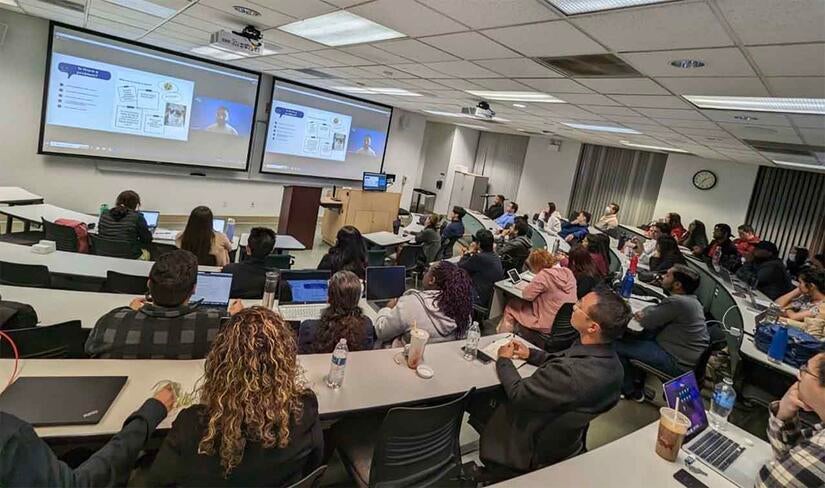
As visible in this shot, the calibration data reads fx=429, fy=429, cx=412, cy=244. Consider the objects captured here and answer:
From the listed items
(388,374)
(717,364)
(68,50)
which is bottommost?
(717,364)

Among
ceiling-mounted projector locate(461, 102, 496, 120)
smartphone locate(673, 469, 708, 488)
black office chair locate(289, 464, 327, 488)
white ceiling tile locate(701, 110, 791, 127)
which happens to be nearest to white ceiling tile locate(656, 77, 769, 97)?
white ceiling tile locate(701, 110, 791, 127)

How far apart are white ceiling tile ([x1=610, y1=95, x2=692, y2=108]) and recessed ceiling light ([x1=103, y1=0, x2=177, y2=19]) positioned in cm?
441

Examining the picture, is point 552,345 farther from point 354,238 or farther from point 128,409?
point 128,409

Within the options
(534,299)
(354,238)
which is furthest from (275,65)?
(534,299)

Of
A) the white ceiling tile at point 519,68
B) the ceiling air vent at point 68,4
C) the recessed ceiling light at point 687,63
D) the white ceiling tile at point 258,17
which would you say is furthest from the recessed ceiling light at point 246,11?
the recessed ceiling light at point 687,63

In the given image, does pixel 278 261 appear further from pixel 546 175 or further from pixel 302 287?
pixel 546 175

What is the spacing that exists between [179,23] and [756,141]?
23.0ft

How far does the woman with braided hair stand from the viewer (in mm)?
2764

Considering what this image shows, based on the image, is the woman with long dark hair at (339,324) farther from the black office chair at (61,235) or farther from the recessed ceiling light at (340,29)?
the black office chair at (61,235)

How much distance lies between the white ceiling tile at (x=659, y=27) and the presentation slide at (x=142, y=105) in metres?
6.83

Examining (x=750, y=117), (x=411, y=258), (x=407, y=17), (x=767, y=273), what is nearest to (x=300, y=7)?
(x=407, y=17)

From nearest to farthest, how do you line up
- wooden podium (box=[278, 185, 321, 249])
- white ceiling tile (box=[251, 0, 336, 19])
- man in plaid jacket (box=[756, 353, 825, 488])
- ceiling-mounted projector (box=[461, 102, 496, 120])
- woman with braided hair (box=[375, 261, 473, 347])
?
man in plaid jacket (box=[756, 353, 825, 488]) < woman with braided hair (box=[375, 261, 473, 347]) < white ceiling tile (box=[251, 0, 336, 19]) < ceiling-mounted projector (box=[461, 102, 496, 120]) < wooden podium (box=[278, 185, 321, 249])

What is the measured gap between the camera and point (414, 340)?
230cm

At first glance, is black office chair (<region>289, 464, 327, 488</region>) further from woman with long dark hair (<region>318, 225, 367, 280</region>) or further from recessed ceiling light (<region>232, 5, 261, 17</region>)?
recessed ceiling light (<region>232, 5, 261, 17</region>)
